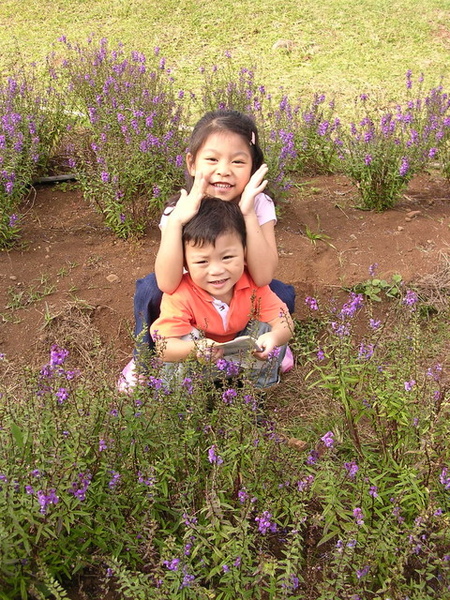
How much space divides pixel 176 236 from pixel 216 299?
14.5 inches

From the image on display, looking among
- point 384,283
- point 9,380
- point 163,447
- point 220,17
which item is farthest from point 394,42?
point 163,447

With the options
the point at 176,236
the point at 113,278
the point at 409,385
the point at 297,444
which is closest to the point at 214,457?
the point at 409,385

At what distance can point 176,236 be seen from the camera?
10.2ft

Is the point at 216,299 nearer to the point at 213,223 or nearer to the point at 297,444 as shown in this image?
the point at 213,223

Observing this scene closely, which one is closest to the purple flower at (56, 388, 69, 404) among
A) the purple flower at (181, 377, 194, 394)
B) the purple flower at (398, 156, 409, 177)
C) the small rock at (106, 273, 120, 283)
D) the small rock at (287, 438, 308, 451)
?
the purple flower at (181, 377, 194, 394)

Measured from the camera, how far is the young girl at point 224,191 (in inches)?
123

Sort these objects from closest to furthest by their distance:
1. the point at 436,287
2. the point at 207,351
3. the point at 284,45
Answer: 1. the point at 207,351
2. the point at 436,287
3. the point at 284,45

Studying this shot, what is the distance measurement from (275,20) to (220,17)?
78 centimetres

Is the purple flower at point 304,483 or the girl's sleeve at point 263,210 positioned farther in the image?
the girl's sleeve at point 263,210

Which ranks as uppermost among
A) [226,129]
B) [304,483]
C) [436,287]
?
[226,129]

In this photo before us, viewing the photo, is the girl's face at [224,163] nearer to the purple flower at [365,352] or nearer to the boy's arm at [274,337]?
the boy's arm at [274,337]

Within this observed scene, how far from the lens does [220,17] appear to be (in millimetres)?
9688

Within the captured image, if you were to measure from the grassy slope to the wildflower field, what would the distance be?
133 inches

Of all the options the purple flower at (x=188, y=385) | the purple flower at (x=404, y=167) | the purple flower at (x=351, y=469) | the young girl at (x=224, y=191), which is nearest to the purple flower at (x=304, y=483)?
the purple flower at (x=351, y=469)
